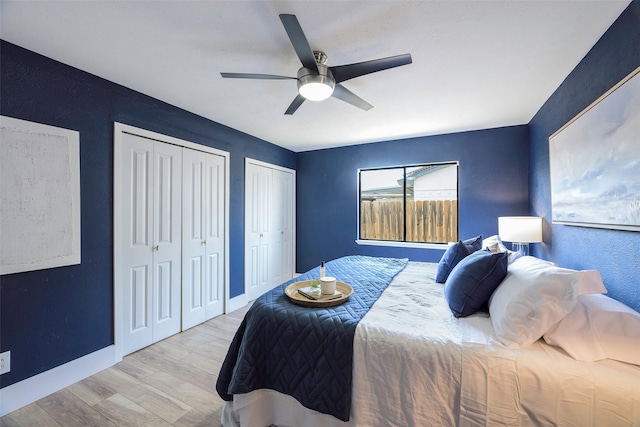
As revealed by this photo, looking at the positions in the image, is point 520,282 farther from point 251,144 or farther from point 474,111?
point 251,144

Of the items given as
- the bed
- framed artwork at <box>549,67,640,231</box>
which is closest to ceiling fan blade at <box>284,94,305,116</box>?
the bed

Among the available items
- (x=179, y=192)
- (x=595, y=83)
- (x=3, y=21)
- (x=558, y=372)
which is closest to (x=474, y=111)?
(x=595, y=83)

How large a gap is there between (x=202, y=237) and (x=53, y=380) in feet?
5.33

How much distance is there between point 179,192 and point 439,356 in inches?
110

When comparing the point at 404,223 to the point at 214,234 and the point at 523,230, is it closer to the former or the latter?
the point at 523,230

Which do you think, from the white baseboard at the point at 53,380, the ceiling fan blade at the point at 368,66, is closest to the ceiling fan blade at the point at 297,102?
the ceiling fan blade at the point at 368,66

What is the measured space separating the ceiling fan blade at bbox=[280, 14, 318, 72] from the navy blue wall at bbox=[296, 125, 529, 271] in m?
2.70

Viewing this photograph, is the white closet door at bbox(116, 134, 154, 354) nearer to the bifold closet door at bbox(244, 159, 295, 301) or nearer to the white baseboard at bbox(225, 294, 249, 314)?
the white baseboard at bbox(225, 294, 249, 314)

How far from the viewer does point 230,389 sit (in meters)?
1.44

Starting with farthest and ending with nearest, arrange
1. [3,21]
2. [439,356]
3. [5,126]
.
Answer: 1. [5,126]
2. [3,21]
3. [439,356]

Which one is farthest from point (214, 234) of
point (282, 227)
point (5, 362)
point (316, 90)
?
point (316, 90)

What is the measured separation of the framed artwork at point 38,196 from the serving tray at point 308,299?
5.66 ft

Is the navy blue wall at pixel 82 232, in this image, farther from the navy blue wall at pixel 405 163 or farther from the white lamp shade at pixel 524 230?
the white lamp shade at pixel 524 230

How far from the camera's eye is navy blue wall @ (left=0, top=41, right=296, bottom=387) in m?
1.76
